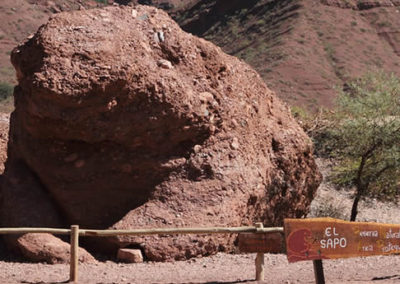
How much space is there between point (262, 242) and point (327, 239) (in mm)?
1030

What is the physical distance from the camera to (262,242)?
23.4 ft

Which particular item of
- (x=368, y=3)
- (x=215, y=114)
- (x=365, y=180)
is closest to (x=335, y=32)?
(x=368, y=3)

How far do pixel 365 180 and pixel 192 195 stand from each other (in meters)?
5.84

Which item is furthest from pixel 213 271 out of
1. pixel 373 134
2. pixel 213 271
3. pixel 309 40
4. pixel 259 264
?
pixel 309 40

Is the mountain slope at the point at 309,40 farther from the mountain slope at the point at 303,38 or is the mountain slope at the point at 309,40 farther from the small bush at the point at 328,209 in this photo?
the small bush at the point at 328,209

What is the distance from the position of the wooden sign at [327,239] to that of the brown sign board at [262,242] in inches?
35.5

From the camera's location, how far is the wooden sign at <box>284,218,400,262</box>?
20.3 ft

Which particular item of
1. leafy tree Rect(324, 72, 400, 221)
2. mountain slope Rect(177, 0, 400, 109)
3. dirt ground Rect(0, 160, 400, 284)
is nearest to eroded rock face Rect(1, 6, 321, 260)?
dirt ground Rect(0, 160, 400, 284)

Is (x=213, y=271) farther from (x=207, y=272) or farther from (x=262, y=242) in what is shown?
(x=262, y=242)

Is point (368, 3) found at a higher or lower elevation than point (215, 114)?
lower

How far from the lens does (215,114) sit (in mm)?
9172

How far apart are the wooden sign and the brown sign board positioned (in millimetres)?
902

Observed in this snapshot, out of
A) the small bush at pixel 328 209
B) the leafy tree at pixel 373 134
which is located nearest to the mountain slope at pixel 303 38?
the small bush at pixel 328 209

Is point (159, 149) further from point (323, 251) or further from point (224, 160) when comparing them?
point (323, 251)
